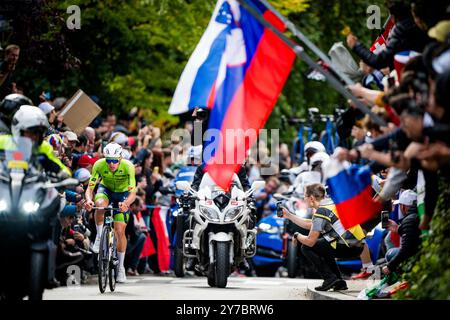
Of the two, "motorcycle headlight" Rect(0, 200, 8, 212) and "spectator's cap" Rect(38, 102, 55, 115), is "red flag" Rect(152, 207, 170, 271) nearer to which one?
"spectator's cap" Rect(38, 102, 55, 115)

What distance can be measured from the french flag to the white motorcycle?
597cm

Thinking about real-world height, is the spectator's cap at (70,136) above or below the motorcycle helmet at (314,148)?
above

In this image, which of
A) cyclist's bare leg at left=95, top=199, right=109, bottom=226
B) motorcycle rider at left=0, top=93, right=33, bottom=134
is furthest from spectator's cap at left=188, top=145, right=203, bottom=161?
motorcycle rider at left=0, top=93, right=33, bottom=134

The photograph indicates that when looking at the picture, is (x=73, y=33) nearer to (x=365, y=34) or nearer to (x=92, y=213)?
(x=92, y=213)

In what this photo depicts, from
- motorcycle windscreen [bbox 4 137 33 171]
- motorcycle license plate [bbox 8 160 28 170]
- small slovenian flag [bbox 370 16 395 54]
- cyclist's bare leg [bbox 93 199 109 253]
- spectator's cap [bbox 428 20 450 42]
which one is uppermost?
small slovenian flag [bbox 370 16 395 54]

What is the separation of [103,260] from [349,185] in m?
6.14

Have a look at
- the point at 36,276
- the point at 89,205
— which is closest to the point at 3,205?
the point at 36,276

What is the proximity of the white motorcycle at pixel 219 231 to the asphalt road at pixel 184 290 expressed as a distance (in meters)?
0.35

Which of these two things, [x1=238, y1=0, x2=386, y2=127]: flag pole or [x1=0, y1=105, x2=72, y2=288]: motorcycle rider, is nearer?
[x1=238, y1=0, x2=386, y2=127]: flag pole

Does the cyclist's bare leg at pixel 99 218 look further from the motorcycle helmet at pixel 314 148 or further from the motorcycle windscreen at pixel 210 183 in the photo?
the motorcycle helmet at pixel 314 148

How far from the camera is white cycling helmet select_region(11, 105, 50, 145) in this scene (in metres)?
15.9

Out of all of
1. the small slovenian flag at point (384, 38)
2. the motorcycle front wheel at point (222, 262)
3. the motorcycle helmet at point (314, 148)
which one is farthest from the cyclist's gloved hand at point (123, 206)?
the motorcycle helmet at point (314, 148)

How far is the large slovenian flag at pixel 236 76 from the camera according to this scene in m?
15.9

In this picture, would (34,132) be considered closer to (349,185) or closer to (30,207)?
(30,207)
